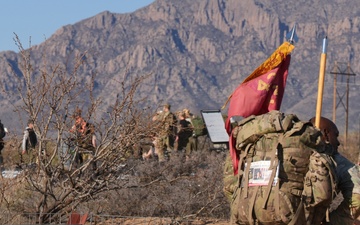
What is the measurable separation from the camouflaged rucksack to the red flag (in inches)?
41.7

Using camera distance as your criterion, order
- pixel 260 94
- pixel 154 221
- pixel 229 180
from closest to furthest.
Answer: pixel 229 180
pixel 260 94
pixel 154 221

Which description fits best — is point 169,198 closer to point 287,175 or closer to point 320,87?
point 320,87

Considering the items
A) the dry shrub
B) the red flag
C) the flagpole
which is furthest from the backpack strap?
the dry shrub

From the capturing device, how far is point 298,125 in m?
8.41

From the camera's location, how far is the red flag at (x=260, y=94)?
9.66m

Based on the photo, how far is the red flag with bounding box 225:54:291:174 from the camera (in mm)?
9664

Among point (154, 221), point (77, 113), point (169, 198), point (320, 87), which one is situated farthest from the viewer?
point (169, 198)

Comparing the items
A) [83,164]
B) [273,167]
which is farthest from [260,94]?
[83,164]

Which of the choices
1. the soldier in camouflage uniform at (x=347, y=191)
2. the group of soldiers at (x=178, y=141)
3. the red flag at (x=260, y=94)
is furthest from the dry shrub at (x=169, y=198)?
the group of soldiers at (x=178, y=141)

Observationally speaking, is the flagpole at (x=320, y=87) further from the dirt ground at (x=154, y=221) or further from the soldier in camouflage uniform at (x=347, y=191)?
the dirt ground at (x=154, y=221)

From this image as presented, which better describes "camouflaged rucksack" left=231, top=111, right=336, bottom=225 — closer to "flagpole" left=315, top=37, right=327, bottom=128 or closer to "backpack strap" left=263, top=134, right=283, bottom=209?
"backpack strap" left=263, top=134, right=283, bottom=209

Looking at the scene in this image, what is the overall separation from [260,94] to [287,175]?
140cm

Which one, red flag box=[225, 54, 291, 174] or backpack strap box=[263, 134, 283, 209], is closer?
backpack strap box=[263, 134, 283, 209]

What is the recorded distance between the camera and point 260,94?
970 cm
